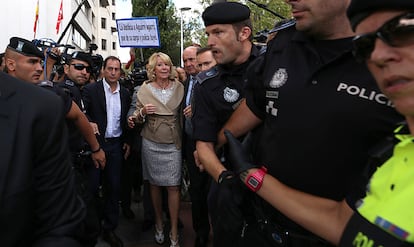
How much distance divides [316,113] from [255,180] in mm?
369

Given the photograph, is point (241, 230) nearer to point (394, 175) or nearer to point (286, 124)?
point (286, 124)

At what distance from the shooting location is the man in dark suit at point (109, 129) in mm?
→ 4285

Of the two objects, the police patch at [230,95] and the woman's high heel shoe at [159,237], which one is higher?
the police patch at [230,95]

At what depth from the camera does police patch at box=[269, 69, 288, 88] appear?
1.63 m

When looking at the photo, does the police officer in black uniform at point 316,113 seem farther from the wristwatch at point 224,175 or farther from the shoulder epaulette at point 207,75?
the shoulder epaulette at point 207,75

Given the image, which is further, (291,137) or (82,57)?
(82,57)

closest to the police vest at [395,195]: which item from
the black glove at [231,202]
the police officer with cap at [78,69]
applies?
the black glove at [231,202]

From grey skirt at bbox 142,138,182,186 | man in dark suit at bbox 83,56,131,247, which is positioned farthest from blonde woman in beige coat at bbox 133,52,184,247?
man in dark suit at bbox 83,56,131,247

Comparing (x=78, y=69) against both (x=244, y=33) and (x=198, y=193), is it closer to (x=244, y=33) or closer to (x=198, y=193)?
(x=198, y=193)

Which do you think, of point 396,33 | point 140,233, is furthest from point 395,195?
point 140,233

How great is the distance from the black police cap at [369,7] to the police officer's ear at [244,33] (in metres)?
1.59

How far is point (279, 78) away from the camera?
1653 millimetres

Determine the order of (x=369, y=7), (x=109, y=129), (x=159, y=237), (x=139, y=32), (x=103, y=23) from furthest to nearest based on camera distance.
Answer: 1. (x=103, y=23)
2. (x=139, y=32)
3. (x=109, y=129)
4. (x=159, y=237)
5. (x=369, y=7)

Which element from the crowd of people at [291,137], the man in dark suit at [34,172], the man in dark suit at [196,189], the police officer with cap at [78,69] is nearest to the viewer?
the crowd of people at [291,137]
